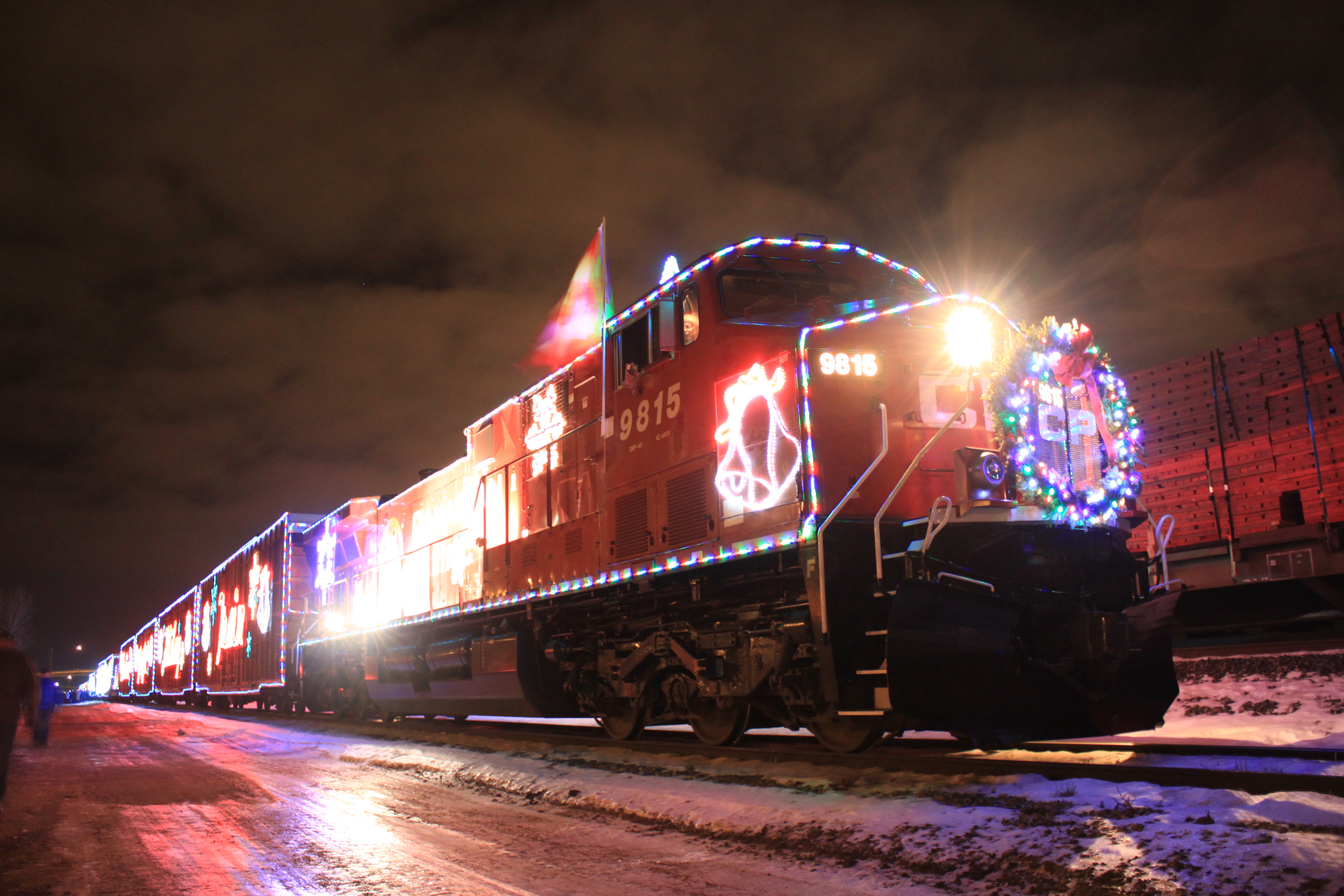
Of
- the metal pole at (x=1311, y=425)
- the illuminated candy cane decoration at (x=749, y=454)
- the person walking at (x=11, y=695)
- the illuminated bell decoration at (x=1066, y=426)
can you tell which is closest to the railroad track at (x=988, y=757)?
the illuminated bell decoration at (x=1066, y=426)

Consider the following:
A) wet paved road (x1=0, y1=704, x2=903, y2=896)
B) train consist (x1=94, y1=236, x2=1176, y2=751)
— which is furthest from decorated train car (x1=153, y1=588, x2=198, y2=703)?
train consist (x1=94, y1=236, x2=1176, y2=751)

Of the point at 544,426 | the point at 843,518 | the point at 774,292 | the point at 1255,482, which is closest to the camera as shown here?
the point at 843,518

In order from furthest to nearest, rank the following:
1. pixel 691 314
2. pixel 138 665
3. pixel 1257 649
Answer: pixel 138 665 < pixel 1257 649 < pixel 691 314

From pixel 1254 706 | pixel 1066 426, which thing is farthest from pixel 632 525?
pixel 1254 706

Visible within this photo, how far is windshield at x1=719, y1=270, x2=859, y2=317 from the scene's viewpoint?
7.36 m

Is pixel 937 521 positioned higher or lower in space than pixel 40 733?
higher

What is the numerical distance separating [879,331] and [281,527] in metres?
17.3

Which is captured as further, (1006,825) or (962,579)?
(962,579)

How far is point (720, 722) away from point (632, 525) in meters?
1.82

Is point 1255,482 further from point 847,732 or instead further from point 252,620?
point 252,620

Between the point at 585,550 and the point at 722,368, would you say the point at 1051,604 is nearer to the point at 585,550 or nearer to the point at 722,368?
the point at 722,368

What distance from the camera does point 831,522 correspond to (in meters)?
6.21

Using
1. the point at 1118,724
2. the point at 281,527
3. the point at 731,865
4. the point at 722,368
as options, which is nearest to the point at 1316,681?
the point at 1118,724

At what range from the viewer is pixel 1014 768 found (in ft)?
18.9
